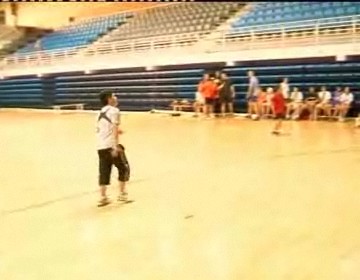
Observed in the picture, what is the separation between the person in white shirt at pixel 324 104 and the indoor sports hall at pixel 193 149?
4 centimetres

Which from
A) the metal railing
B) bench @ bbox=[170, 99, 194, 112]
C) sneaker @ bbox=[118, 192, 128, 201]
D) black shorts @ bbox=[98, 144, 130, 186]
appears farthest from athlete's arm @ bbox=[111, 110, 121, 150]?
bench @ bbox=[170, 99, 194, 112]

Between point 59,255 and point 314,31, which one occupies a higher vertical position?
point 314,31

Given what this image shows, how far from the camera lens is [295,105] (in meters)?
13.8

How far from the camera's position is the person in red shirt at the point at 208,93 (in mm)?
14938

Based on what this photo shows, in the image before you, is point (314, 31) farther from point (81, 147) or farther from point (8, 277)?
point (8, 277)

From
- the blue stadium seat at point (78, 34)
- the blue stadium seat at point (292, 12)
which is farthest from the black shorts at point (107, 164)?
the blue stadium seat at point (78, 34)

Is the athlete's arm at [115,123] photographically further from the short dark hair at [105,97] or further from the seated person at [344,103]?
the seated person at [344,103]

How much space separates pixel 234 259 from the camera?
12.2 feet

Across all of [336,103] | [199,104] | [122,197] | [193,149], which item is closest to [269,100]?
[336,103]

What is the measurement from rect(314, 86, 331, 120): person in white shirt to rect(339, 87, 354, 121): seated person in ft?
1.20

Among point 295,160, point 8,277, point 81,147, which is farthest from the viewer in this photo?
point 81,147

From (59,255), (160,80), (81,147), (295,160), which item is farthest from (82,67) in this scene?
(59,255)

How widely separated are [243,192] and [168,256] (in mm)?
2093

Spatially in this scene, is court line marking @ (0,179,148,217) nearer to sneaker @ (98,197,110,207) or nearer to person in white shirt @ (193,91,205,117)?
sneaker @ (98,197,110,207)
